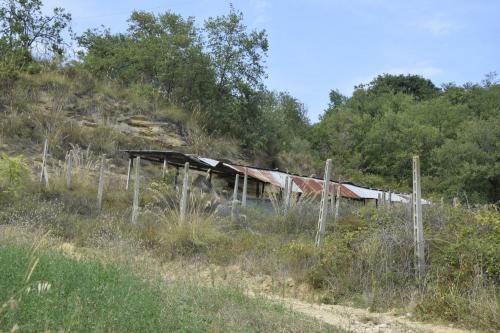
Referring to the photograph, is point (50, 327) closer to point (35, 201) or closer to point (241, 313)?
point (241, 313)

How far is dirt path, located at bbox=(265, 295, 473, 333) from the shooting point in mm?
6484

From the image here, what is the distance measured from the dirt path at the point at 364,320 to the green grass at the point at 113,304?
691 mm

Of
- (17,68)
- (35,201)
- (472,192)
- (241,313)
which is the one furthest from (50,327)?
(472,192)

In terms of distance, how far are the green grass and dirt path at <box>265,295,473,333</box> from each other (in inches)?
27.2

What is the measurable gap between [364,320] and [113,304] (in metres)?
3.74

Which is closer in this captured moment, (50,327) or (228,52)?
(50,327)

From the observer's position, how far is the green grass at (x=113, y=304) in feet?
12.6

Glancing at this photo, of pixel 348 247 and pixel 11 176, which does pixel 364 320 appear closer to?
Result: pixel 348 247

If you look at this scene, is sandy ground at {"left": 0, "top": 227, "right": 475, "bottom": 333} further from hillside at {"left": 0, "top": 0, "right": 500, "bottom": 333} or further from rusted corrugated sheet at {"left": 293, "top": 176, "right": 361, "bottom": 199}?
rusted corrugated sheet at {"left": 293, "top": 176, "right": 361, "bottom": 199}

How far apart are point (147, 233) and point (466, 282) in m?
6.60

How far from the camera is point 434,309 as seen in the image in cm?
727

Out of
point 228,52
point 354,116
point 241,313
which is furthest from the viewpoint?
point 354,116

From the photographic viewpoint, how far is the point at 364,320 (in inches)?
277

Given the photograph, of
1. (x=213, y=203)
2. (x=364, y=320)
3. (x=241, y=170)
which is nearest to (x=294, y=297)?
(x=364, y=320)
